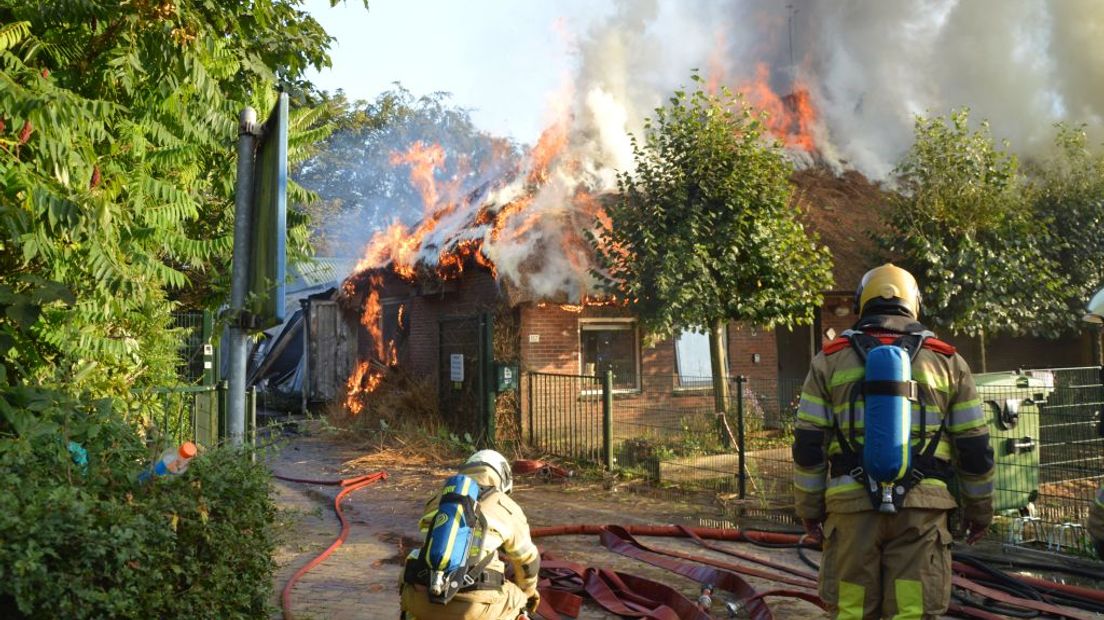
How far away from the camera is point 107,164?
652cm

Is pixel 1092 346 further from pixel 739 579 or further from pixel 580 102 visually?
pixel 739 579

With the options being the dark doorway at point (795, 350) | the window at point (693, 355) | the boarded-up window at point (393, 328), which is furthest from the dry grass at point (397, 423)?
the dark doorway at point (795, 350)

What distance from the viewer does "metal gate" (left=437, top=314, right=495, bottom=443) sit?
1371 centimetres

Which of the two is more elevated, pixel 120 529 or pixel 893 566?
pixel 120 529

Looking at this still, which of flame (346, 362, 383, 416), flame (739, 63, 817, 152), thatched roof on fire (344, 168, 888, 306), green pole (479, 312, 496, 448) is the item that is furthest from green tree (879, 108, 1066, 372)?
flame (346, 362, 383, 416)

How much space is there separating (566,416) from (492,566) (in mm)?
9357

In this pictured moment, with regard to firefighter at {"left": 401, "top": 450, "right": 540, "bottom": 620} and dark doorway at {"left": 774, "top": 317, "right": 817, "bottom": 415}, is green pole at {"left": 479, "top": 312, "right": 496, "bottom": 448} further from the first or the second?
firefighter at {"left": 401, "top": 450, "right": 540, "bottom": 620}

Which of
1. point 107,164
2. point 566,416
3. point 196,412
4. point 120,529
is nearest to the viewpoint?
point 120,529

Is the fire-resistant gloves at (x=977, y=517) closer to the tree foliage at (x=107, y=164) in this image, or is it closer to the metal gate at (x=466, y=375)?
the tree foliage at (x=107, y=164)

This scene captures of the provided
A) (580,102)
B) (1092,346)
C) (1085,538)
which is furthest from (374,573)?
(1092,346)

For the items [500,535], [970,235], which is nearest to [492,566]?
[500,535]

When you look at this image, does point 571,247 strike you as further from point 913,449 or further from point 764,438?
point 913,449

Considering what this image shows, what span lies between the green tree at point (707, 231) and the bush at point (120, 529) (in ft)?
24.4

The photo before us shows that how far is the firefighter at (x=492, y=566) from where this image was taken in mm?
3824
